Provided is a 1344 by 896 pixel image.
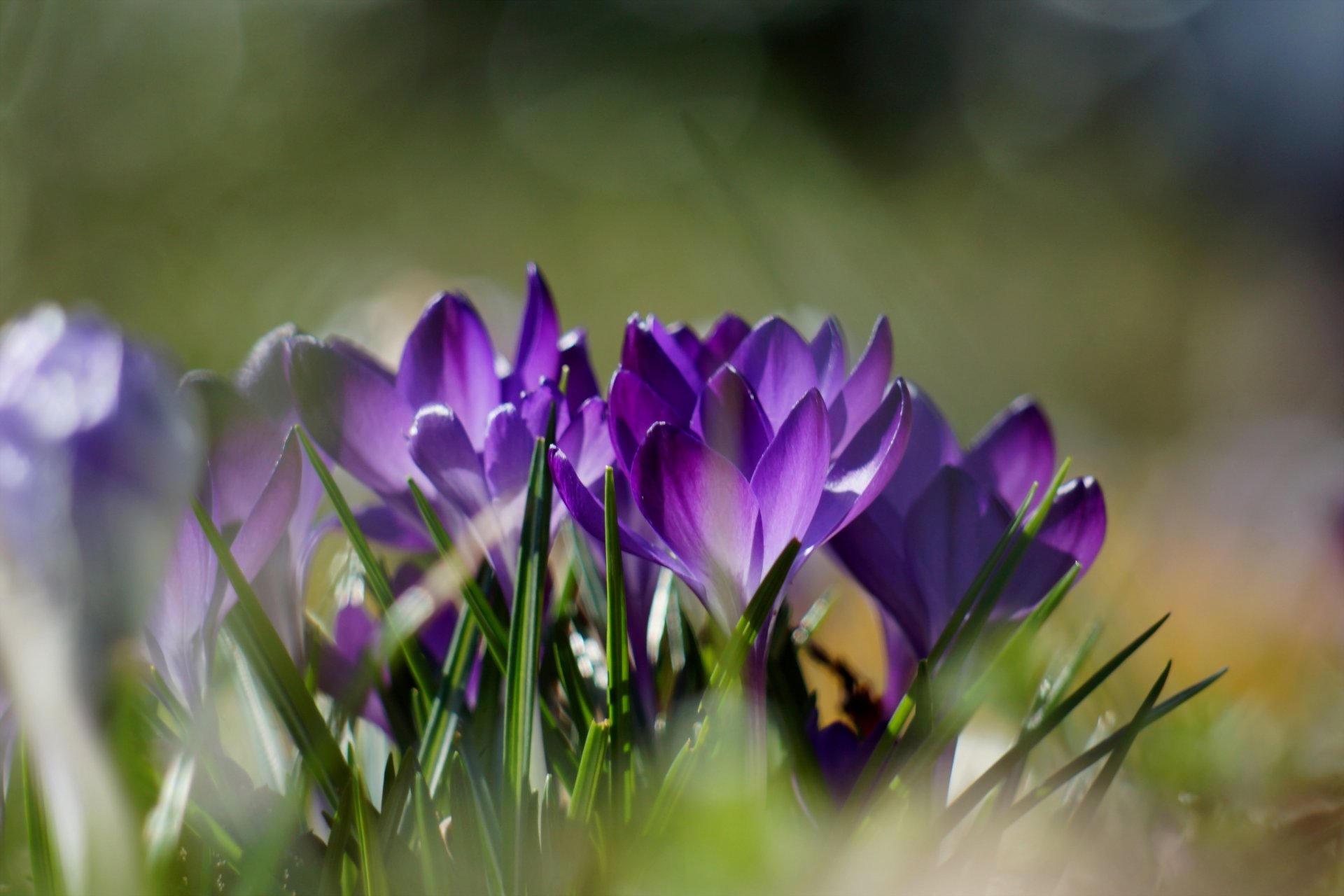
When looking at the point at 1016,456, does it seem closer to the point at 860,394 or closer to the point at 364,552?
the point at 860,394

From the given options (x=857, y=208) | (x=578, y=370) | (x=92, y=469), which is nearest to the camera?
(x=92, y=469)

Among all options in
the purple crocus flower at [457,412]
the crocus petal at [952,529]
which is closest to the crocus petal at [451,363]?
the purple crocus flower at [457,412]

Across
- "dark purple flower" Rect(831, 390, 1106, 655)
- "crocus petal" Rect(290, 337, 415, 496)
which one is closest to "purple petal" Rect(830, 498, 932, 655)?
"dark purple flower" Rect(831, 390, 1106, 655)

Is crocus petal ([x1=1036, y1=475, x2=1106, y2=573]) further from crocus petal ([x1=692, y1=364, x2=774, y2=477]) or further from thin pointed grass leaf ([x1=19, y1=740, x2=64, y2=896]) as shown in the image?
thin pointed grass leaf ([x1=19, y1=740, x2=64, y2=896])

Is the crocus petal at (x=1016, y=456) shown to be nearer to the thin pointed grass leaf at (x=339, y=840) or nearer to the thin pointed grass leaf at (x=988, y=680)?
the thin pointed grass leaf at (x=988, y=680)

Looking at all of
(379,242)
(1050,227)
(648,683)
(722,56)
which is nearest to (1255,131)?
(1050,227)

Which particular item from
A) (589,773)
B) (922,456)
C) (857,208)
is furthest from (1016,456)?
(857,208)

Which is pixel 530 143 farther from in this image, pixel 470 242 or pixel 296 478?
pixel 296 478
